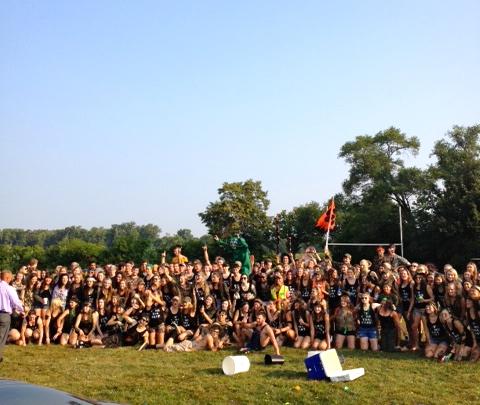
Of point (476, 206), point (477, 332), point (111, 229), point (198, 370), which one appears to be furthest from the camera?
point (111, 229)

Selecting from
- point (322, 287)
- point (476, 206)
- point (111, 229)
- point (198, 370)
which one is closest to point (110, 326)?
point (198, 370)

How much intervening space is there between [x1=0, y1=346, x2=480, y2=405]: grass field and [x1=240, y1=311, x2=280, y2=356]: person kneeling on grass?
1.27ft

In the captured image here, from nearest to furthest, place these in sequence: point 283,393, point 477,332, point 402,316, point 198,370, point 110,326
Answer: point 283,393 < point 198,370 < point 477,332 < point 402,316 < point 110,326

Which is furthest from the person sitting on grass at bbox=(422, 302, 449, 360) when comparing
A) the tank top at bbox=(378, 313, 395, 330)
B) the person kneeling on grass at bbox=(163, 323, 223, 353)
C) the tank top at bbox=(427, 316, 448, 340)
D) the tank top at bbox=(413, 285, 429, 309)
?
the person kneeling on grass at bbox=(163, 323, 223, 353)

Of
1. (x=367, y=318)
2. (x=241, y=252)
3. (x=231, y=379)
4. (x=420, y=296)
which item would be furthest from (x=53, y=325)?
(x=420, y=296)

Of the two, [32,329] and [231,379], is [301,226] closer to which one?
[32,329]

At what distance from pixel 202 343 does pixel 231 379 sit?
10.2 feet

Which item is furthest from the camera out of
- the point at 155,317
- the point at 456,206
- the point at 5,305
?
the point at 456,206

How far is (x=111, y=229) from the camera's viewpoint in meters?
164

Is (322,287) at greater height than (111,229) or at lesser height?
lesser

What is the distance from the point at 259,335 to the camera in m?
11.4

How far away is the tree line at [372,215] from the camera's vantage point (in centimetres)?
4153

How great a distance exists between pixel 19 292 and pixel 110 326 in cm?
257

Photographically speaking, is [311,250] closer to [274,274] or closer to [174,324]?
[274,274]
